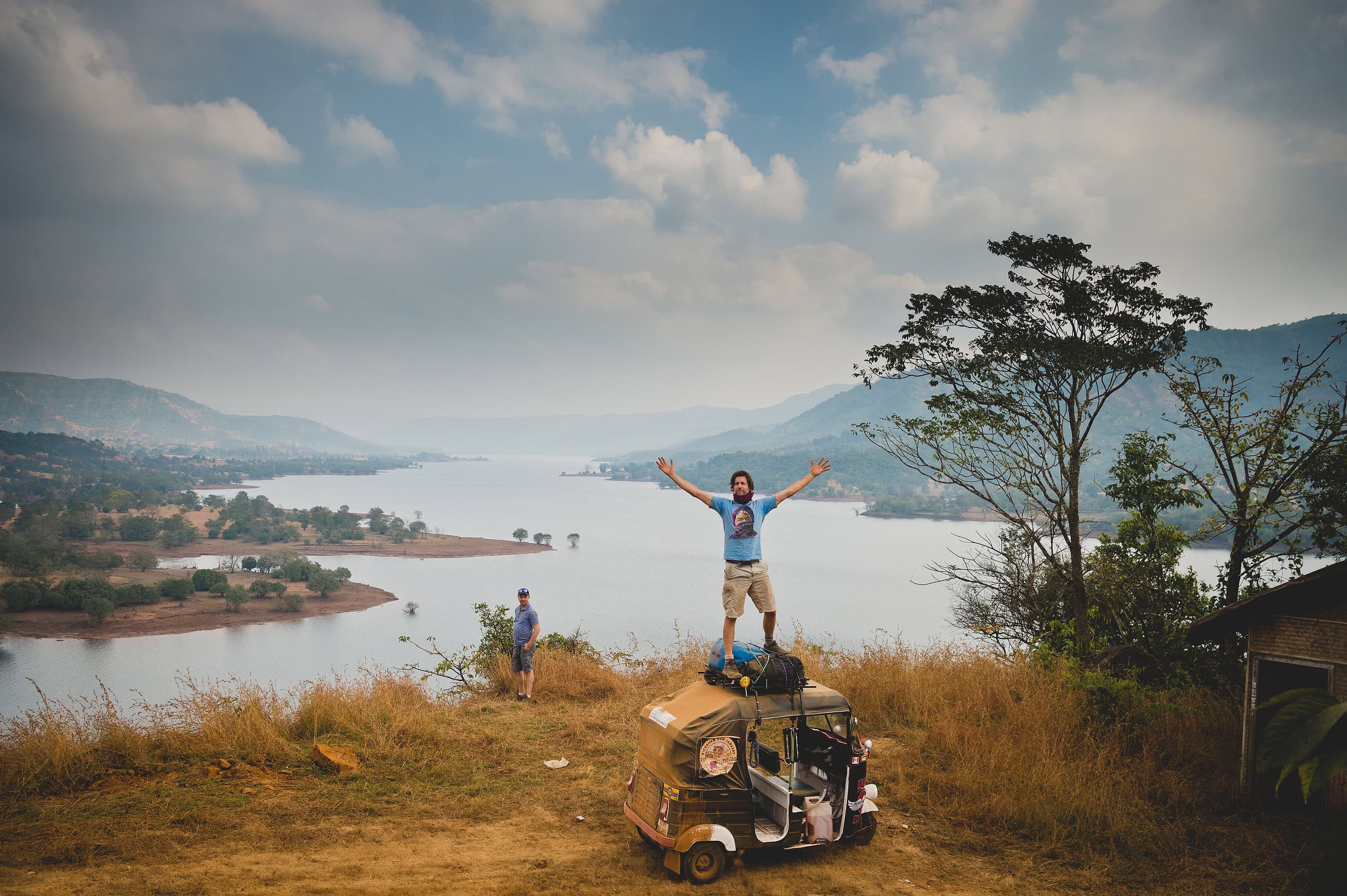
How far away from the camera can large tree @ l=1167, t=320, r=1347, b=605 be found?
33.9 ft

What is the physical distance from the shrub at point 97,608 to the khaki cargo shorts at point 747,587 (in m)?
51.4

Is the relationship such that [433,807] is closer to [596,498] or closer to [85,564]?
[85,564]

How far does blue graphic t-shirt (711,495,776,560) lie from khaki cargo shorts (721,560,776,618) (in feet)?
0.33

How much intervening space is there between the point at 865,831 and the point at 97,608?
5270 centimetres

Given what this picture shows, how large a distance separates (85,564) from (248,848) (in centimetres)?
6449

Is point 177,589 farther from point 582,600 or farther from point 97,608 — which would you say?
point 582,600

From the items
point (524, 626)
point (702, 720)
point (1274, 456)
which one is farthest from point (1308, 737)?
point (1274, 456)

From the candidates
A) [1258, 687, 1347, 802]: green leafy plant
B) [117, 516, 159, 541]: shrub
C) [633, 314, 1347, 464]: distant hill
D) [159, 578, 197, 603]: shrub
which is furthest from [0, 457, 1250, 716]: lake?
[633, 314, 1347, 464]: distant hill

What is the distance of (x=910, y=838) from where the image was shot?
6.36 meters

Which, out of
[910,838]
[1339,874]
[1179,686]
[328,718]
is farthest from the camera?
[1179,686]

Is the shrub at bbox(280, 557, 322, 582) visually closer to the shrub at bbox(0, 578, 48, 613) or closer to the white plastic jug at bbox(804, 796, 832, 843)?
the shrub at bbox(0, 578, 48, 613)

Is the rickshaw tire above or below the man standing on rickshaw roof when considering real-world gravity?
below

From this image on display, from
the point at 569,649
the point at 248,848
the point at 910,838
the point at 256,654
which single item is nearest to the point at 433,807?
the point at 248,848

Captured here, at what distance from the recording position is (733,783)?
18.2 ft
